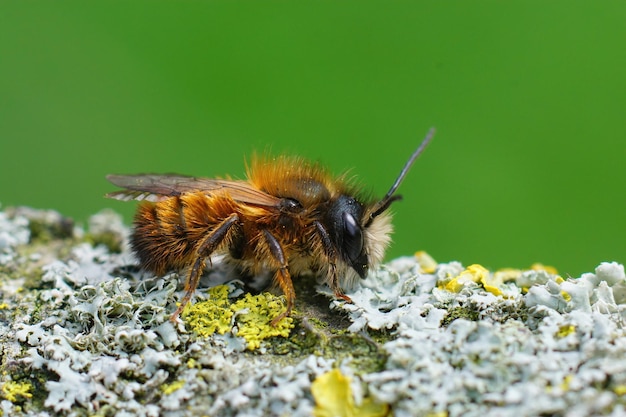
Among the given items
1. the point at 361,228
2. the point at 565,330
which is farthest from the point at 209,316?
the point at 565,330

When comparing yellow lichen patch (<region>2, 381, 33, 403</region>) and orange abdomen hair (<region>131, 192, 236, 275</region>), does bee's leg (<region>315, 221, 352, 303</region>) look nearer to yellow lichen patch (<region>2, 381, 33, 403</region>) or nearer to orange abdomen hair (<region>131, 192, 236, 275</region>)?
orange abdomen hair (<region>131, 192, 236, 275</region>)

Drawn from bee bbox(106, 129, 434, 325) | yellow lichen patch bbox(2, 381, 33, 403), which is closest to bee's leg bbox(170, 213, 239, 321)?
bee bbox(106, 129, 434, 325)

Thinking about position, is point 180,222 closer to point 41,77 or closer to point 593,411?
point 593,411

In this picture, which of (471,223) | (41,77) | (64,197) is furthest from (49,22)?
(471,223)

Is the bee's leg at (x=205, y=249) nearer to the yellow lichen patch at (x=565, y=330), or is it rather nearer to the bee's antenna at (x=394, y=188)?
the bee's antenna at (x=394, y=188)

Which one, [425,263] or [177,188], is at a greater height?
[177,188]

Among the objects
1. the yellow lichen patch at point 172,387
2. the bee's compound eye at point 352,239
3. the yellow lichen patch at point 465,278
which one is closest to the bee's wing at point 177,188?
the bee's compound eye at point 352,239

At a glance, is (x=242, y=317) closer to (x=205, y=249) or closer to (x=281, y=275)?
(x=281, y=275)
